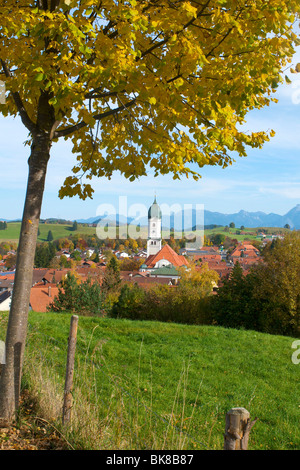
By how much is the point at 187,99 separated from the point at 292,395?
184 inches

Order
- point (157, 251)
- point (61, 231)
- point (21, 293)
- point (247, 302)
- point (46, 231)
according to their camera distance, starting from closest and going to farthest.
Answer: point (21, 293) < point (247, 302) < point (157, 251) < point (46, 231) < point (61, 231)

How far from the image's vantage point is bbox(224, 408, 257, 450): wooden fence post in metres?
2.28

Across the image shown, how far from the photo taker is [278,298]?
17078 millimetres

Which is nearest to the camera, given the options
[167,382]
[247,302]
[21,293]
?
[21,293]

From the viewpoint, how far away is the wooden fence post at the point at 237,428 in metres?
2.28

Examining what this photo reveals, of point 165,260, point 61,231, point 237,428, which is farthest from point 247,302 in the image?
point 61,231

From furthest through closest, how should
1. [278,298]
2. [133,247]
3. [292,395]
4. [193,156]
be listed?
[133,247], [278,298], [292,395], [193,156]

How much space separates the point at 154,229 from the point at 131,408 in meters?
92.0

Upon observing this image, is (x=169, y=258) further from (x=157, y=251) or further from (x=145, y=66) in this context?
(x=145, y=66)

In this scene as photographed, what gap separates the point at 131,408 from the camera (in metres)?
4.49

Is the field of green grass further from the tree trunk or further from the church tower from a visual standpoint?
the tree trunk
